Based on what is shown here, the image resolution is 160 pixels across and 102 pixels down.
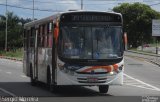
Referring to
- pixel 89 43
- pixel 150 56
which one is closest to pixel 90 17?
pixel 89 43

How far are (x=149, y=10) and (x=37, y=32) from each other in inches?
3228

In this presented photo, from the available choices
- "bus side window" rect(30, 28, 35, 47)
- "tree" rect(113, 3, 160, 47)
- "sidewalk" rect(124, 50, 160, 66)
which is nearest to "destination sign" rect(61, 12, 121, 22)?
"bus side window" rect(30, 28, 35, 47)

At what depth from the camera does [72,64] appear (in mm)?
18625

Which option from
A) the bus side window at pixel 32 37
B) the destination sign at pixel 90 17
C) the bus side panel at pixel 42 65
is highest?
the destination sign at pixel 90 17

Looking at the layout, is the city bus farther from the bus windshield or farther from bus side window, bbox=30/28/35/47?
bus side window, bbox=30/28/35/47

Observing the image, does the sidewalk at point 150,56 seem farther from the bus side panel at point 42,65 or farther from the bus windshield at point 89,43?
the bus windshield at point 89,43

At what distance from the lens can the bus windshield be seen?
1881cm

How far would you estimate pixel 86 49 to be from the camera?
1884cm

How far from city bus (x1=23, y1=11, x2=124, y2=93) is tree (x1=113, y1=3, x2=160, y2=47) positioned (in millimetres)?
79806

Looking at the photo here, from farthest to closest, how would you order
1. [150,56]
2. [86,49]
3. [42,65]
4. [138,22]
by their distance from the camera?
[138,22] → [150,56] → [42,65] → [86,49]

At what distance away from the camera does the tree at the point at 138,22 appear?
9950cm

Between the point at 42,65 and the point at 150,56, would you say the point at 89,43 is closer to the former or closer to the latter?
the point at 42,65

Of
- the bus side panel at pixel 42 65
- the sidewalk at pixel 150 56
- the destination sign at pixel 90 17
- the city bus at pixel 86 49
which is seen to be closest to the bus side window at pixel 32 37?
the bus side panel at pixel 42 65

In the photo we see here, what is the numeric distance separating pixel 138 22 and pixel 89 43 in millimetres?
82217
